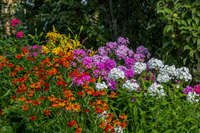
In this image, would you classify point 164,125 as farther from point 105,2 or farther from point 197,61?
point 105,2

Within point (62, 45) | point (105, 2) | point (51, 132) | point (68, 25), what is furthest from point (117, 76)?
point (105, 2)

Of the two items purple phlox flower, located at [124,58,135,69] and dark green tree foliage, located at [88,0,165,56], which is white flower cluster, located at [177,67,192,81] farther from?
dark green tree foliage, located at [88,0,165,56]

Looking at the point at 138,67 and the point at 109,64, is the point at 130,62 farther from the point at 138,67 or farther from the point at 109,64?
the point at 138,67

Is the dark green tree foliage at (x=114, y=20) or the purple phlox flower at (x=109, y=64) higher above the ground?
the dark green tree foliage at (x=114, y=20)

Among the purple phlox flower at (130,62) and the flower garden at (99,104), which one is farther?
the purple phlox flower at (130,62)

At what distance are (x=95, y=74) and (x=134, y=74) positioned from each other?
0.64 metres

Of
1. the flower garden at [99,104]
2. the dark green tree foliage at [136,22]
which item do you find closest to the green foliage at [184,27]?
the flower garden at [99,104]

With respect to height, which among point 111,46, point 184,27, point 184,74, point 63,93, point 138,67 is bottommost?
point 63,93

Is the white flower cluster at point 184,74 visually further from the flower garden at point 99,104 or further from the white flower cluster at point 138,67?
the white flower cluster at point 138,67

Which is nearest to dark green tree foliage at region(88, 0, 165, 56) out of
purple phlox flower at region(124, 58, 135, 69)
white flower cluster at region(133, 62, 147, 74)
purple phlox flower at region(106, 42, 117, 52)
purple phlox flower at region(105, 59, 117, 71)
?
purple phlox flower at region(106, 42, 117, 52)

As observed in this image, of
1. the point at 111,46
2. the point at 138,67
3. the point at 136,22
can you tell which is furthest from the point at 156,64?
the point at 136,22

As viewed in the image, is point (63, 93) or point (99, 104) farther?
point (63, 93)

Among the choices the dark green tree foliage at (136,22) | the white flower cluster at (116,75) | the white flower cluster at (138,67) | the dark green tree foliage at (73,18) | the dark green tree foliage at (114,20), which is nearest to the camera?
the white flower cluster at (116,75)

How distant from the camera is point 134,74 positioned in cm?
343
